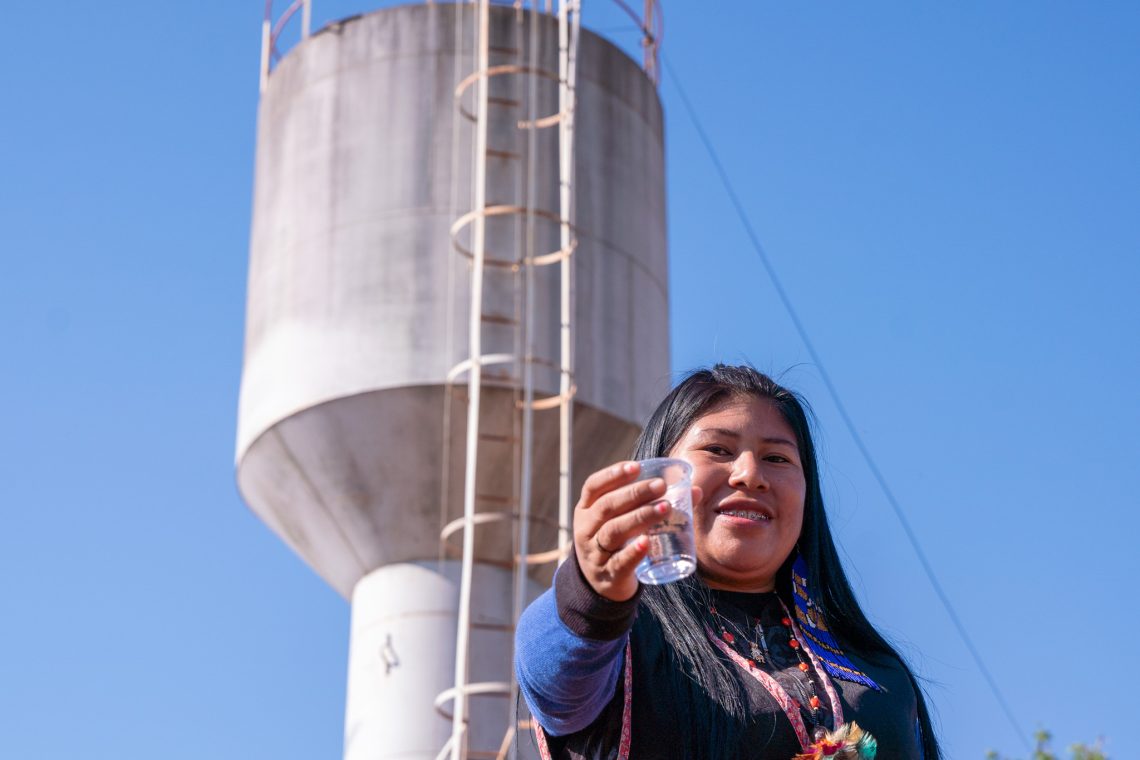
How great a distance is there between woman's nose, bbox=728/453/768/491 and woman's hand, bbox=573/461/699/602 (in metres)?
0.52

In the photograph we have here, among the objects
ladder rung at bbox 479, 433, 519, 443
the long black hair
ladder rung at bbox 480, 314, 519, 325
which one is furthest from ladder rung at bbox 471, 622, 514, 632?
the long black hair

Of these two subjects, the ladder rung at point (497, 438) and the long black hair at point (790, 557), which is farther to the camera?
the ladder rung at point (497, 438)

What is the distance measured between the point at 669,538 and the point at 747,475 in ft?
1.73

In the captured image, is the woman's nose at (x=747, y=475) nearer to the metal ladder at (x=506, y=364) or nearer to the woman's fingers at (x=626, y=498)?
the woman's fingers at (x=626, y=498)

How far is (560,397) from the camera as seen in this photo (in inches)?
456

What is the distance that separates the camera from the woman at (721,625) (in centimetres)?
236

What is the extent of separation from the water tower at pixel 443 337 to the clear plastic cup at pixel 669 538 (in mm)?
8863

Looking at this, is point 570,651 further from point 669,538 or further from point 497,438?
point 497,438

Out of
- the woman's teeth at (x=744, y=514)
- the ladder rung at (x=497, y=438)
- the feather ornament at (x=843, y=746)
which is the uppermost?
the ladder rung at (x=497, y=438)

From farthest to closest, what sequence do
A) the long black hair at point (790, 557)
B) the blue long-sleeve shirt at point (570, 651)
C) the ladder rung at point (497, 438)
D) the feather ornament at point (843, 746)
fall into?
the ladder rung at point (497, 438) < the long black hair at point (790, 557) < the feather ornament at point (843, 746) < the blue long-sleeve shirt at point (570, 651)

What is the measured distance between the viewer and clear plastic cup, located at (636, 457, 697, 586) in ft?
7.51

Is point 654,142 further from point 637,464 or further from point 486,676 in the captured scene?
point 637,464

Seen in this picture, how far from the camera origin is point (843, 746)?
2562 mm

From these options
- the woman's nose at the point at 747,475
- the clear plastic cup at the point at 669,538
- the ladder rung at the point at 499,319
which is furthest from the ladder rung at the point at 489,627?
the clear plastic cup at the point at 669,538
